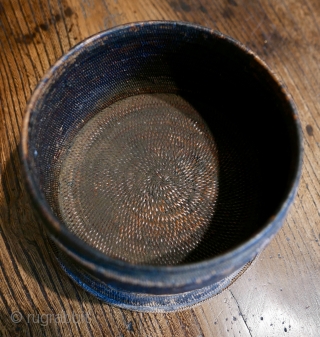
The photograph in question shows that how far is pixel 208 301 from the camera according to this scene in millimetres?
814

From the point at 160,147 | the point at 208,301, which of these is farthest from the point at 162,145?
the point at 208,301

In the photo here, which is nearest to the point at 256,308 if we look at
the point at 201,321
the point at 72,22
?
the point at 201,321

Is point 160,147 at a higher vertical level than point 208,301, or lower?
higher

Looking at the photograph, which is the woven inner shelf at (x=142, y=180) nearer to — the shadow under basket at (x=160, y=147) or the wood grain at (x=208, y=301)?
the shadow under basket at (x=160, y=147)

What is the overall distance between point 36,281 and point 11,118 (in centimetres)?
38

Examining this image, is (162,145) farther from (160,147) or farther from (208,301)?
(208,301)

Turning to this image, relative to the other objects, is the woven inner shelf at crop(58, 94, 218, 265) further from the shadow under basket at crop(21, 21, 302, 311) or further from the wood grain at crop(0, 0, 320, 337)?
the wood grain at crop(0, 0, 320, 337)

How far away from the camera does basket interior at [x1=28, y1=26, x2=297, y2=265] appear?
2.58 feet

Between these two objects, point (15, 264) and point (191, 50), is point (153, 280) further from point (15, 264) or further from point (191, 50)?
point (191, 50)

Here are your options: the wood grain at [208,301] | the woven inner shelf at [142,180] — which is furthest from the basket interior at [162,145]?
the wood grain at [208,301]

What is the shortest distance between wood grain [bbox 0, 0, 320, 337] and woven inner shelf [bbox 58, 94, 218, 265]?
0.12m

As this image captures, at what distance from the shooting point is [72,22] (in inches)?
38.8

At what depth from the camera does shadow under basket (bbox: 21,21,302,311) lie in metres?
0.76

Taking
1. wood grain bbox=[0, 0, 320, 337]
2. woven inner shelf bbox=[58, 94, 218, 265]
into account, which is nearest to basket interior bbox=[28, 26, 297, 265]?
woven inner shelf bbox=[58, 94, 218, 265]
